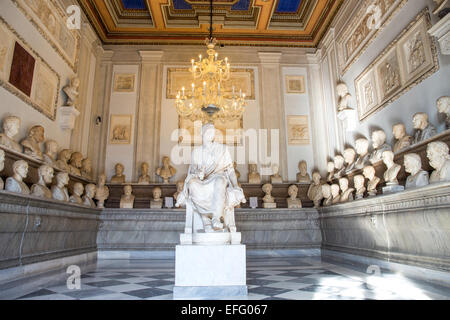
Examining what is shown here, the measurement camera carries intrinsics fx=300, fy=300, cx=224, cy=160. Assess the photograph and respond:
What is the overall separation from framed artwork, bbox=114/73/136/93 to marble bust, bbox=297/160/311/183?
4.43 m

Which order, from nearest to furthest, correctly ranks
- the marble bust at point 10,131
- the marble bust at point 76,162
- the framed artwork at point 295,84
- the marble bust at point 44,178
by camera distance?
the marble bust at point 10,131, the marble bust at point 44,178, the marble bust at point 76,162, the framed artwork at point 295,84

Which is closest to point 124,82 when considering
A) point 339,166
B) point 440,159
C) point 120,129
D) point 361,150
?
point 120,129

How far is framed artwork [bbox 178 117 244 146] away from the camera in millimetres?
7004

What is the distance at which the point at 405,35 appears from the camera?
4.16 m

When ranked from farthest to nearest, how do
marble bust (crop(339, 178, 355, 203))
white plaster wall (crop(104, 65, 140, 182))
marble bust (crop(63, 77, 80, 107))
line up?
white plaster wall (crop(104, 65, 140, 182)) → marble bust (crop(63, 77, 80, 107)) → marble bust (crop(339, 178, 355, 203))

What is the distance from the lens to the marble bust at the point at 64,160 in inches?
198

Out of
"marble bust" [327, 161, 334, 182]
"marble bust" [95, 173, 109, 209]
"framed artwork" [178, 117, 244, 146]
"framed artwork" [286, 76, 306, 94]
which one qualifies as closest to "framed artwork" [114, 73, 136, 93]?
"framed artwork" [178, 117, 244, 146]

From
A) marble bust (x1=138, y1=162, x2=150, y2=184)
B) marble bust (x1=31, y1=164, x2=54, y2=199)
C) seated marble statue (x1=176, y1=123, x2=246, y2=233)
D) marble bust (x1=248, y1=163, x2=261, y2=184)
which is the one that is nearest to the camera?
seated marble statue (x1=176, y1=123, x2=246, y2=233)

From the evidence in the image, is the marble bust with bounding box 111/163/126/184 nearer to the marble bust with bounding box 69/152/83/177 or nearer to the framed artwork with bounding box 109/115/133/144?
the framed artwork with bounding box 109/115/133/144

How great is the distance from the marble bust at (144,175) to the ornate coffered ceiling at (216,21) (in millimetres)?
3202

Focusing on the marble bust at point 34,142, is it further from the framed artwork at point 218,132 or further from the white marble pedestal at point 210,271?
the framed artwork at point 218,132

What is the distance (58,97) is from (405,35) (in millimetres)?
5621

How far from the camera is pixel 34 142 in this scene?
14.1ft

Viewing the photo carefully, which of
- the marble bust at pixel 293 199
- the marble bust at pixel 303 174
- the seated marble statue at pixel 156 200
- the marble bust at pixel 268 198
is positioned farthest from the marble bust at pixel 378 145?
the seated marble statue at pixel 156 200
